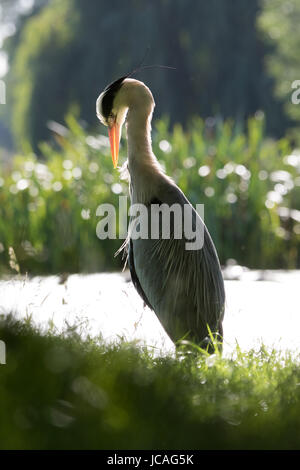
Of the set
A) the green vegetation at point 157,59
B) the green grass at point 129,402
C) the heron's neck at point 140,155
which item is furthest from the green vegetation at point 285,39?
the green grass at point 129,402

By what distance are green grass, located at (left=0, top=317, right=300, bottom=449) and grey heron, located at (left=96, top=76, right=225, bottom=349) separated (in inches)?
20.4

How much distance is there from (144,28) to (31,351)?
2379cm

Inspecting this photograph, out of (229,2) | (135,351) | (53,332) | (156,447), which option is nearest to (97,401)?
(156,447)

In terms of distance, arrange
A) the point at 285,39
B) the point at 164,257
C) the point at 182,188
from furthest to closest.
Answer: the point at 285,39 < the point at 182,188 < the point at 164,257

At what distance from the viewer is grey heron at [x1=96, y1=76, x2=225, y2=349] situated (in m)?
3.52

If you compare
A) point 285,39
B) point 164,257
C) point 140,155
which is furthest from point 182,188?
point 285,39

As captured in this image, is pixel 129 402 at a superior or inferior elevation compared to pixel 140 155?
inferior

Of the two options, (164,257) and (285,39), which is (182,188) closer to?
(164,257)

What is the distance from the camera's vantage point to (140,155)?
3719mm

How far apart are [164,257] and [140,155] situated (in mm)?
615

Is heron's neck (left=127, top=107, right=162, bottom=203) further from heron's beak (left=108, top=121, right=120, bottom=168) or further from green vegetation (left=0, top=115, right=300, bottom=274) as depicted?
green vegetation (left=0, top=115, right=300, bottom=274)

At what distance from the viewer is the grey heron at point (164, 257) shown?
3.52m

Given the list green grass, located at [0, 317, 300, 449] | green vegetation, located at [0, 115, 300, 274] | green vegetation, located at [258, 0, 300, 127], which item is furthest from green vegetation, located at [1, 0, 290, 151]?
green grass, located at [0, 317, 300, 449]

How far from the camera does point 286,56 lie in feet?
83.7
